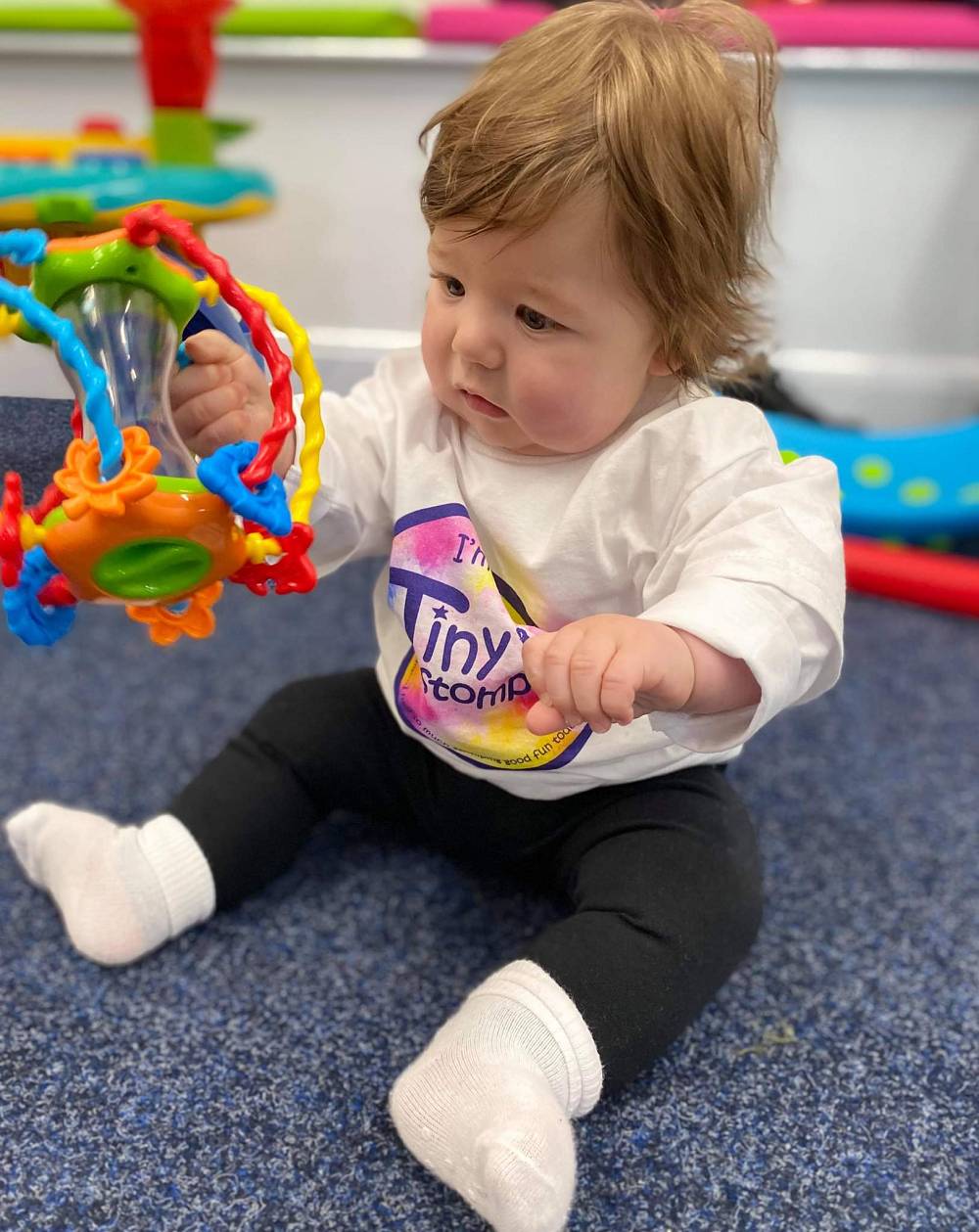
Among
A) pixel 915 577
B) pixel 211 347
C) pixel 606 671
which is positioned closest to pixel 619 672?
pixel 606 671

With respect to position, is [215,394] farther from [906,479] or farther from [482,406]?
[906,479]

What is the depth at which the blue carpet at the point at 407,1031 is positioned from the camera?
468 millimetres

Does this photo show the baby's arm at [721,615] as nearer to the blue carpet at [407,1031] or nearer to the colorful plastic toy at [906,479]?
the blue carpet at [407,1031]

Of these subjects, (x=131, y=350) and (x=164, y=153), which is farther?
(x=164, y=153)

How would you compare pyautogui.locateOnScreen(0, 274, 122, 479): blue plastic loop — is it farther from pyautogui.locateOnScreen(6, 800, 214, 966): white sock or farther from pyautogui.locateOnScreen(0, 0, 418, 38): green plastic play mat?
pyautogui.locateOnScreen(0, 0, 418, 38): green plastic play mat

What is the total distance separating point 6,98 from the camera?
1.40m

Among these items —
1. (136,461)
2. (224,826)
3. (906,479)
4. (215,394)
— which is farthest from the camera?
(906,479)

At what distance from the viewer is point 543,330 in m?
0.50

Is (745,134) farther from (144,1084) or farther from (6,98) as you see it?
(6,98)

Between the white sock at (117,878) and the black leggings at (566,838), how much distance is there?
0.02 meters

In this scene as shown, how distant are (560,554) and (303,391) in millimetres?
146

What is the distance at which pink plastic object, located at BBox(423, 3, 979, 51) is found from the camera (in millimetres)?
1266

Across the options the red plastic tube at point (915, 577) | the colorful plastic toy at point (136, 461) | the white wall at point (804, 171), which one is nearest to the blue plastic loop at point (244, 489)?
the colorful plastic toy at point (136, 461)

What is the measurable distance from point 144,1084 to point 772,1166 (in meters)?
0.28
